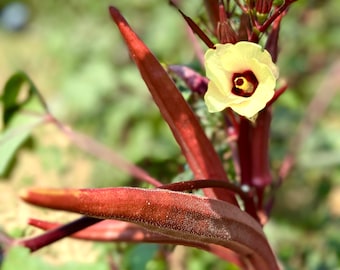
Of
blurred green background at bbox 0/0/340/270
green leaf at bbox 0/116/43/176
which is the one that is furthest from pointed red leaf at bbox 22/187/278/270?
green leaf at bbox 0/116/43/176

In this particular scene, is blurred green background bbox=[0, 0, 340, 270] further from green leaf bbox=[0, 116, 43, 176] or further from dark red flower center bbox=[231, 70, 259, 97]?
dark red flower center bbox=[231, 70, 259, 97]

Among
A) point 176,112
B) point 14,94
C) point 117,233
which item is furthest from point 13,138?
point 176,112

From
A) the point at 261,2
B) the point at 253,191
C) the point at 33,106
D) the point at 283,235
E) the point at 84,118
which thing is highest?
the point at 261,2

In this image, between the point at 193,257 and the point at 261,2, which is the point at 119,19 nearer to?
the point at 261,2

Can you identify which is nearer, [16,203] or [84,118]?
[16,203]

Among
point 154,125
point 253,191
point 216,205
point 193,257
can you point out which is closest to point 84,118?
point 154,125

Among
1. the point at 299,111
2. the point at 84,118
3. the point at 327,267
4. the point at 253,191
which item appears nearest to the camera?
the point at 253,191
